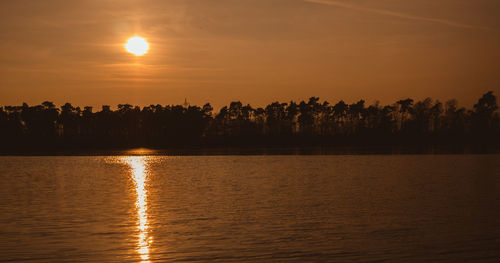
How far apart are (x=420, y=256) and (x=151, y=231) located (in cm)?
1227

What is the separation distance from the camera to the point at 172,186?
164 ft

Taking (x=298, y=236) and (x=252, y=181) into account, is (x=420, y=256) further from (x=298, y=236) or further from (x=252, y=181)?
(x=252, y=181)

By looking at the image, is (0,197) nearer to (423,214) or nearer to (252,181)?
(252,181)

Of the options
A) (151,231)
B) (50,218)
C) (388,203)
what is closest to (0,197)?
(50,218)

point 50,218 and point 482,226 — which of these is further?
point 50,218

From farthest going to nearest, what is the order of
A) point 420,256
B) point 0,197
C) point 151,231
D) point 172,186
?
point 172,186, point 0,197, point 151,231, point 420,256

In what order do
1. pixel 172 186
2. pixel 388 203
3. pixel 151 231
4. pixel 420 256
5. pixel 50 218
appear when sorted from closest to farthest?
1. pixel 420 256
2. pixel 151 231
3. pixel 50 218
4. pixel 388 203
5. pixel 172 186

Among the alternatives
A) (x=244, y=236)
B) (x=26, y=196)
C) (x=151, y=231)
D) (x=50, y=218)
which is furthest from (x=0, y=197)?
(x=244, y=236)

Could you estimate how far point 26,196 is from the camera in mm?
40719

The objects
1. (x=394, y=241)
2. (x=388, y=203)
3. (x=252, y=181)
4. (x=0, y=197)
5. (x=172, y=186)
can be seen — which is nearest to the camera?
(x=394, y=241)

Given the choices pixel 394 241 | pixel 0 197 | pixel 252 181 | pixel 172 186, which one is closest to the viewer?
pixel 394 241

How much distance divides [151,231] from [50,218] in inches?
309

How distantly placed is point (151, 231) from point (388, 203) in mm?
17158

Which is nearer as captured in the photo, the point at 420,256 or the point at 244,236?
the point at 420,256
